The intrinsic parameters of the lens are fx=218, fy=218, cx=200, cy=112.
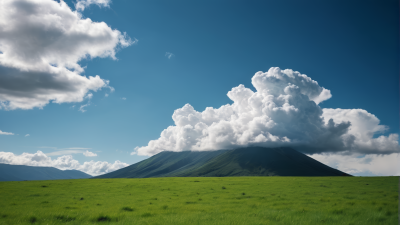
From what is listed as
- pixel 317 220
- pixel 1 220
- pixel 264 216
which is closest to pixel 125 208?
pixel 1 220

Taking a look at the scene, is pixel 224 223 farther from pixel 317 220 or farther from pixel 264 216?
pixel 317 220

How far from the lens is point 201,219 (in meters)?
17.0

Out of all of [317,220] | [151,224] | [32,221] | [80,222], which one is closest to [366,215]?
[317,220]

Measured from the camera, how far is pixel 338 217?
56.7 feet

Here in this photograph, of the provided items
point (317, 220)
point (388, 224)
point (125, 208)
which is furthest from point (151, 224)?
point (388, 224)

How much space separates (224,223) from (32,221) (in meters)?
15.4

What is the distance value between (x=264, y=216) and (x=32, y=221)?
18820 millimetres

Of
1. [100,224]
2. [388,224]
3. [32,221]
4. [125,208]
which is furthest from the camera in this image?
[125,208]

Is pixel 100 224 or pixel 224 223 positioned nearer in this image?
pixel 224 223

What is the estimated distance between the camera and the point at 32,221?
17.5 meters

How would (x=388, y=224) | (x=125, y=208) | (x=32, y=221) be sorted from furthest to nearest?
(x=125, y=208) < (x=32, y=221) < (x=388, y=224)

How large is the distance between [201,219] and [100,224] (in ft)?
24.9

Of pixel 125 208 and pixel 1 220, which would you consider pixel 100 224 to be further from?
pixel 1 220

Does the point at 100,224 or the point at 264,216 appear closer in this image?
the point at 100,224
